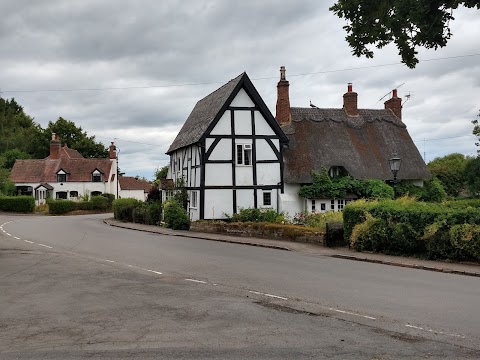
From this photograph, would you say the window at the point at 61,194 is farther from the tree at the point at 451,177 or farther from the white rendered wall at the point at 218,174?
the tree at the point at 451,177

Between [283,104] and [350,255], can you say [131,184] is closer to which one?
[283,104]

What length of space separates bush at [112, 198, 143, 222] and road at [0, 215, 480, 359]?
774 inches

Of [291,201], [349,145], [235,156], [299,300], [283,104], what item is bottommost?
[299,300]

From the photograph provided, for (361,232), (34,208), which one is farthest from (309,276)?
(34,208)

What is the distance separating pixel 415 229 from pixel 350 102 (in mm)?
22826

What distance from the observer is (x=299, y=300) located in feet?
29.9

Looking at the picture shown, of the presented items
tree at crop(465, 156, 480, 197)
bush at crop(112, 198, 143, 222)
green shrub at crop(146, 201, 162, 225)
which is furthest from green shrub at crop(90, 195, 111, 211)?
tree at crop(465, 156, 480, 197)

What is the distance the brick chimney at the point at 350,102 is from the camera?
36438 mm

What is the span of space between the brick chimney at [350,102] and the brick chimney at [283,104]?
5179mm

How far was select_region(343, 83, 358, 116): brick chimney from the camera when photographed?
120 ft

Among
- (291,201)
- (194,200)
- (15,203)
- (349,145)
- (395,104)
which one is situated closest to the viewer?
(194,200)

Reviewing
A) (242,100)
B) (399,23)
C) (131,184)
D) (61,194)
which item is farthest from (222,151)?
(131,184)

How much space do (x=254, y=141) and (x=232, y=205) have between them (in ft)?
14.3

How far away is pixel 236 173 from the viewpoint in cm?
2967
